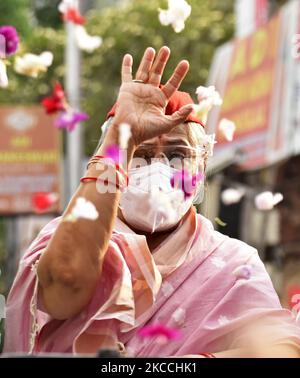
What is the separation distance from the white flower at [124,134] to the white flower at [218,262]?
61 centimetres

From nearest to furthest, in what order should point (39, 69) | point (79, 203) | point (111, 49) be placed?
point (79, 203)
point (39, 69)
point (111, 49)

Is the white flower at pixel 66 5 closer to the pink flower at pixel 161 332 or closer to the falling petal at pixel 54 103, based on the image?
the falling petal at pixel 54 103

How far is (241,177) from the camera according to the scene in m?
18.9

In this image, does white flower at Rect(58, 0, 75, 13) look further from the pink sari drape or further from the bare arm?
the pink sari drape

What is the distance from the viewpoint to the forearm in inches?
175

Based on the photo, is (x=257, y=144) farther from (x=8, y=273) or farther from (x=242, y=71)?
(x=8, y=273)

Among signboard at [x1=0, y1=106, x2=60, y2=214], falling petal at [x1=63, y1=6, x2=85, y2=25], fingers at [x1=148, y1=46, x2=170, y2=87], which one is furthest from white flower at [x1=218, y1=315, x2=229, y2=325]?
signboard at [x1=0, y1=106, x2=60, y2=214]

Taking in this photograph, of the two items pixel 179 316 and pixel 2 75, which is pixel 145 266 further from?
pixel 2 75

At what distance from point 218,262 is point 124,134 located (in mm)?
639

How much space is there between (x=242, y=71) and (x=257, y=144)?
1686 millimetres

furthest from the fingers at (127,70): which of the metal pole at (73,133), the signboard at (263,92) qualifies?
the metal pole at (73,133)

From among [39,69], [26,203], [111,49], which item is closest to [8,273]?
[26,203]

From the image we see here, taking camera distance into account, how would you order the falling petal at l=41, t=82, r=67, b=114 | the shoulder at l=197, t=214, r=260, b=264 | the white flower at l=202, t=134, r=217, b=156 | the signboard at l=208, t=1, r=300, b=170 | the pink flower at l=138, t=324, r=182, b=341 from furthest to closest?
the signboard at l=208, t=1, r=300, b=170
the falling petal at l=41, t=82, r=67, b=114
the white flower at l=202, t=134, r=217, b=156
the shoulder at l=197, t=214, r=260, b=264
the pink flower at l=138, t=324, r=182, b=341

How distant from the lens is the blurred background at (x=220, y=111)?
59.1 ft
